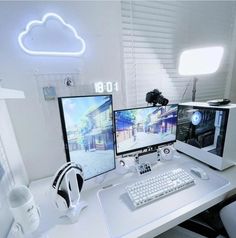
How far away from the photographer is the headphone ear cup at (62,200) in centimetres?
68

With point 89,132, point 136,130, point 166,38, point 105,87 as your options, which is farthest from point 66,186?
point 166,38

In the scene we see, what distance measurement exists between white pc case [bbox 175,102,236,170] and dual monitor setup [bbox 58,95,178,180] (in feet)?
0.37

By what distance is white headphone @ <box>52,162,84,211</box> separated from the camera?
2.19ft

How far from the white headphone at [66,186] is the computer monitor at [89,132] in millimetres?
128

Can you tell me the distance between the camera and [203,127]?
1.11 metres

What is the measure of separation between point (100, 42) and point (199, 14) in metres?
1.16

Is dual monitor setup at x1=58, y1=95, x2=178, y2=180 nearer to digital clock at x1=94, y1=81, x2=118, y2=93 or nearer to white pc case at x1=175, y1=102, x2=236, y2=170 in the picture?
white pc case at x1=175, y1=102, x2=236, y2=170

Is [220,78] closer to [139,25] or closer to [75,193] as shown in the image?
[139,25]

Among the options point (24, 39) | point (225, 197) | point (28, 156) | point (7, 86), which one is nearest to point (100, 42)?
point (24, 39)

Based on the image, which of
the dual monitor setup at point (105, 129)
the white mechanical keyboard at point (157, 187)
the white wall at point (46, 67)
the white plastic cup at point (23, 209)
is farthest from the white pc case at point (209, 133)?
the white plastic cup at point (23, 209)

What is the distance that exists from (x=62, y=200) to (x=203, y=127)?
3.62 ft

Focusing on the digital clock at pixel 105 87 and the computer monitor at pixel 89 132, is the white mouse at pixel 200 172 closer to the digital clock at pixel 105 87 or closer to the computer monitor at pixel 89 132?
the computer monitor at pixel 89 132

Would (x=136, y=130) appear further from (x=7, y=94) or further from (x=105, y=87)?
(x=7, y=94)

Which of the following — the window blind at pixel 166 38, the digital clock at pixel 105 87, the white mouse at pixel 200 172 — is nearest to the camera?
the white mouse at pixel 200 172
